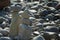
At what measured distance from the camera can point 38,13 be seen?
771 centimetres

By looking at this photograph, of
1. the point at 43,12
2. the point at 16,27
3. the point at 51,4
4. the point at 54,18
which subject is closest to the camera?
the point at 16,27

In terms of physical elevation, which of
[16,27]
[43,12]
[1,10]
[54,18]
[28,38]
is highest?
A: [1,10]

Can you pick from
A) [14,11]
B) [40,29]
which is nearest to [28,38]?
[14,11]

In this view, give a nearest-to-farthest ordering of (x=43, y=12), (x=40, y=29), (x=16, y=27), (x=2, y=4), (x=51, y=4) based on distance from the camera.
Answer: (x=16, y=27) < (x=40, y=29) < (x=43, y=12) < (x=2, y=4) < (x=51, y=4)

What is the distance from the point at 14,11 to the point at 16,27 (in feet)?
0.94

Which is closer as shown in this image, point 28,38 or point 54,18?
point 28,38

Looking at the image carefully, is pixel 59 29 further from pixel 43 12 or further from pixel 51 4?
pixel 51 4

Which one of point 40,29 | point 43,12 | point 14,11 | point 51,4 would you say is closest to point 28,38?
point 14,11

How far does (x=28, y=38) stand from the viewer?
4.50m

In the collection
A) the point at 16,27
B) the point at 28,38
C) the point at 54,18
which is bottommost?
the point at 28,38

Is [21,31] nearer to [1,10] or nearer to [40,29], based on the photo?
[40,29]

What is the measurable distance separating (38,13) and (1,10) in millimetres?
1415

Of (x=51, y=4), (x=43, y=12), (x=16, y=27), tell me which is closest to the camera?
(x=16, y=27)

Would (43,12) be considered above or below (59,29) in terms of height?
above
